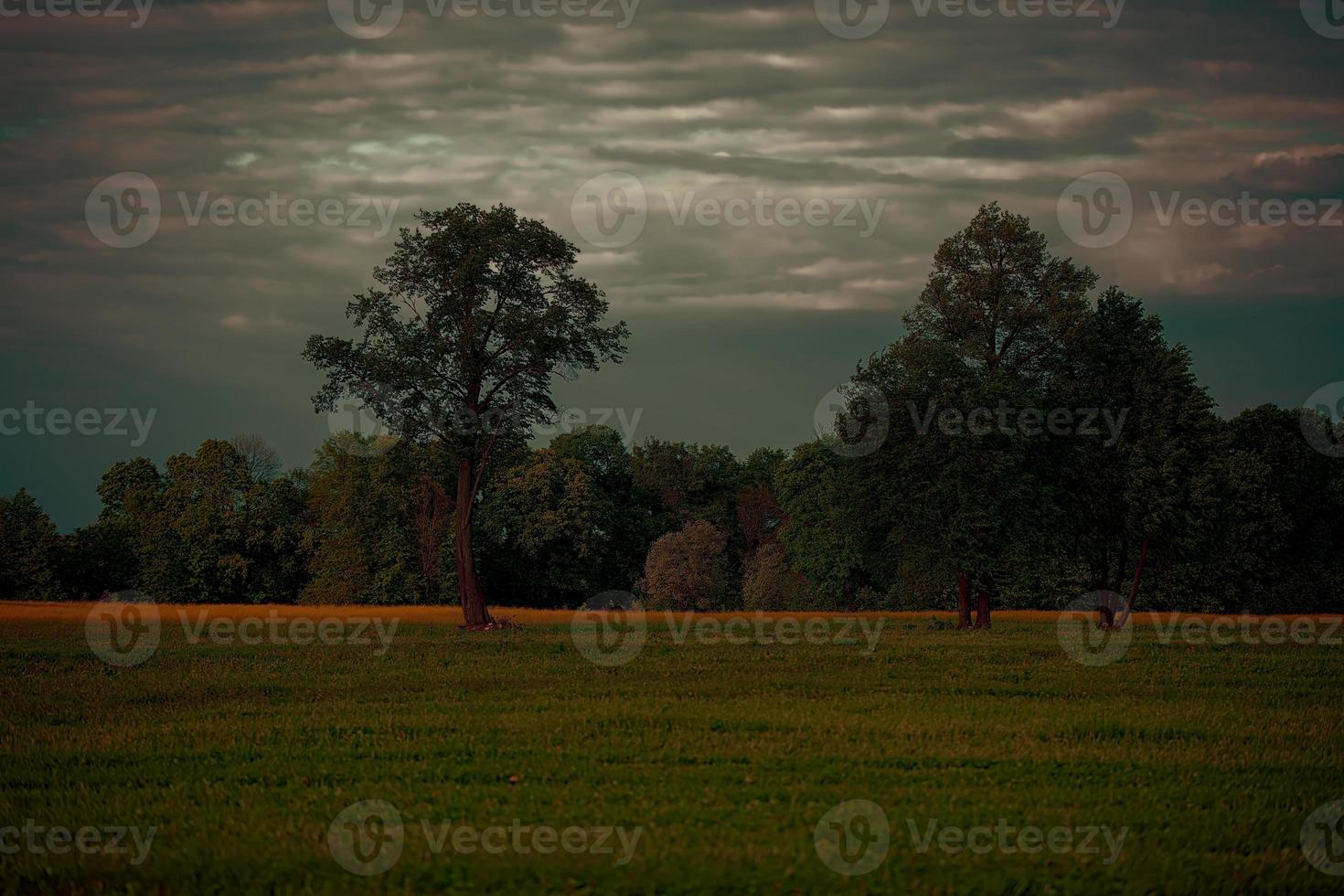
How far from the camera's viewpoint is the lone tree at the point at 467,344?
41.7 m

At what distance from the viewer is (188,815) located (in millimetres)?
11312

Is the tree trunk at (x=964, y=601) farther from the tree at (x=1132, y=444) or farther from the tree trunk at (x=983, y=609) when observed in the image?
the tree at (x=1132, y=444)

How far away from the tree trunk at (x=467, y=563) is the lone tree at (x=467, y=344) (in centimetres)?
5

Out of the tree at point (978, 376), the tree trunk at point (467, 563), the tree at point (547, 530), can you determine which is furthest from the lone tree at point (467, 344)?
the tree at point (547, 530)

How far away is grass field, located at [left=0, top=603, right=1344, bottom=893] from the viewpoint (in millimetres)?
9461

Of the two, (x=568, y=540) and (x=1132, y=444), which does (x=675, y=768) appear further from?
(x=568, y=540)

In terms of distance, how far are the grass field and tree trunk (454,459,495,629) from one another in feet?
48.4

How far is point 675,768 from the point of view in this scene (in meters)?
13.4

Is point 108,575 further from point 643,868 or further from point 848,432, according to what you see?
point 643,868

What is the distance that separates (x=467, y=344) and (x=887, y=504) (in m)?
17.8

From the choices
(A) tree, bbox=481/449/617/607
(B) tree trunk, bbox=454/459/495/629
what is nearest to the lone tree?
(B) tree trunk, bbox=454/459/495/629

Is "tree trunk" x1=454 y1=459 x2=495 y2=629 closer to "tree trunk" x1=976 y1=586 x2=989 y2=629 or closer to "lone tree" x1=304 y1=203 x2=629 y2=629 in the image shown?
"lone tree" x1=304 y1=203 x2=629 y2=629

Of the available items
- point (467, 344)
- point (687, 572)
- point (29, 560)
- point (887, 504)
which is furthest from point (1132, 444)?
point (29, 560)

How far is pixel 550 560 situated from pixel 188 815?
7128 cm
